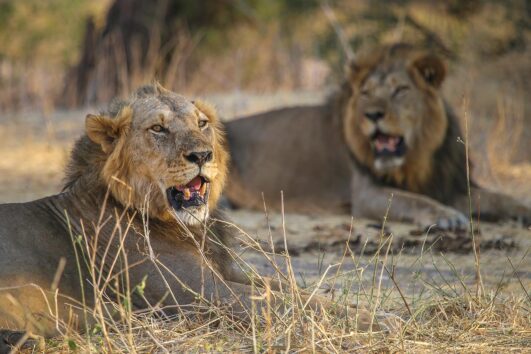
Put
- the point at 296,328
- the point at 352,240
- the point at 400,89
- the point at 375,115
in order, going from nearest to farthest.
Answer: the point at 296,328 → the point at 352,240 → the point at 375,115 → the point at 400,89

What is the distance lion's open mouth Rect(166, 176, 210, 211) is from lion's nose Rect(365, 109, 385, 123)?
11.5 ft

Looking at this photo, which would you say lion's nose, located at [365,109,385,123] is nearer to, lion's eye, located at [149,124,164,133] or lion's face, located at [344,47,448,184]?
lion's face, located at [344,47,448,184]

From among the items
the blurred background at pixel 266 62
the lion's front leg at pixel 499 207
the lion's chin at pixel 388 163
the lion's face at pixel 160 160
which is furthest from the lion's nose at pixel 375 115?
the lion's face at pixel 160 160

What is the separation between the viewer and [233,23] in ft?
62.0

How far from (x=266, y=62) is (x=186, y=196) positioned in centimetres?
1238

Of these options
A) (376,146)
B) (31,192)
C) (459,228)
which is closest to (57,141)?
(31,192)

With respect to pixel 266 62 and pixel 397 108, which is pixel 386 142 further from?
pixel 266 62

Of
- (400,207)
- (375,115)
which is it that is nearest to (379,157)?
(375,115)

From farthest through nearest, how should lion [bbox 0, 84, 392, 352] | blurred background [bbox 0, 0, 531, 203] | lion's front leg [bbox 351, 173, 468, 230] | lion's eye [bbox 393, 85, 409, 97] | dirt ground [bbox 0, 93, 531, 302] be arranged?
blurred background [bbox 0, 0, 531, 203]
lion's eye [bbox 393, 85, 409, 97]
lion's front leg [bbox 351, 173, 468, 230]
dirt ground [bbox 0, 93, 531, 302]
lion [bbox 0, 84, 392, 352]

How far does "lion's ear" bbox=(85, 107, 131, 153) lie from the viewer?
4.64 metres

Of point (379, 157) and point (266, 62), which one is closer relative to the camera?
point (379, 157)

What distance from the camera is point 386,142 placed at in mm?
8125

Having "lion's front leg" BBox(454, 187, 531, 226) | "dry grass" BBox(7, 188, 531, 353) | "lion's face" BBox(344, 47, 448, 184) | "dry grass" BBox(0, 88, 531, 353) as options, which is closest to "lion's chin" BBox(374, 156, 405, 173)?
"lion's face" BBox(344, 47, 448, 184)

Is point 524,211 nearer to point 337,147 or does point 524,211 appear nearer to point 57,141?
point 337,147
